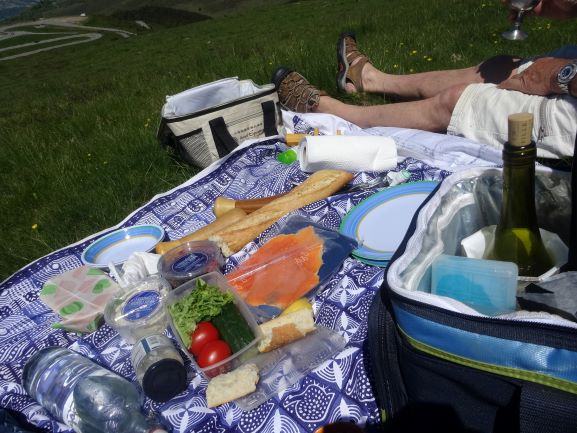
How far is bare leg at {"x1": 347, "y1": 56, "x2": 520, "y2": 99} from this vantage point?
9.34 feet

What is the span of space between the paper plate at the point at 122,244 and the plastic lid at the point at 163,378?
848 mm

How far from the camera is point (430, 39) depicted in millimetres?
4984

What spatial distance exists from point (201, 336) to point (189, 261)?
467 millimetres

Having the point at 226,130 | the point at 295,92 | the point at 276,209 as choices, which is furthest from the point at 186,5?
the point at 276,209

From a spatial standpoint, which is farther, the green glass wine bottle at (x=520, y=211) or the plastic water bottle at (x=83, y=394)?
the plastic water bottle at (x=83, y=394)

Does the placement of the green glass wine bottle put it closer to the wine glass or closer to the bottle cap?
the bottle cap

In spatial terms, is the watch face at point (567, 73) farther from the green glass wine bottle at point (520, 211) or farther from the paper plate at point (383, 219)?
the green glass wine bottle at point (520, 211)

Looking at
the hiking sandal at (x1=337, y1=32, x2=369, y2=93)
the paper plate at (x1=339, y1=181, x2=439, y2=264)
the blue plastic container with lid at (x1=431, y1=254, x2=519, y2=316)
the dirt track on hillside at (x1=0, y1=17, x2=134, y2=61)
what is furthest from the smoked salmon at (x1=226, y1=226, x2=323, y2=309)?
the dirt track on hillside at (x1=0, y1=17, x2=134, y2=61)

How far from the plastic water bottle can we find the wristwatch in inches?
85.4

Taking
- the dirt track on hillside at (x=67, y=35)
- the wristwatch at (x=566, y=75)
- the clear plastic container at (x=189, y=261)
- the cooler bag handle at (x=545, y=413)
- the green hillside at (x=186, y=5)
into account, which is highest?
the wristwatch at (x=566, y=75)

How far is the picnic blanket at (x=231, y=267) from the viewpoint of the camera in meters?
1.41

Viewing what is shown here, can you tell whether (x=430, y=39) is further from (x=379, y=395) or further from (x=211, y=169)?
(x=379, y=395)

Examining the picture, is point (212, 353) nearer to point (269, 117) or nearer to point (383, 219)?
point (383, 219)

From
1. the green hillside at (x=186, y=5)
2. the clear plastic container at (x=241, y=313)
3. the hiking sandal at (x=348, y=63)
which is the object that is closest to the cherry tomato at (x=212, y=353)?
the clear plastic container at (x=241, y=313)
